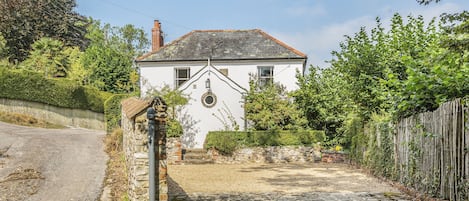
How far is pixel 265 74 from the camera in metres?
25.0

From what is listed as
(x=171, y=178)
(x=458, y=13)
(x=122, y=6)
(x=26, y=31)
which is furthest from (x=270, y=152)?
(x=26, y=31)

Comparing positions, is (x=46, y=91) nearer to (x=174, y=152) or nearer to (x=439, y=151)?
(x=174, y=152)

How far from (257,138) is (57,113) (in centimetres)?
1597

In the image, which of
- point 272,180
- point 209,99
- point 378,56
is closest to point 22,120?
point 209,99

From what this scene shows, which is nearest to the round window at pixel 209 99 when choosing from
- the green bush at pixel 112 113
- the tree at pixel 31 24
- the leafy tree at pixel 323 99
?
the leafy tree at pixel 323 99

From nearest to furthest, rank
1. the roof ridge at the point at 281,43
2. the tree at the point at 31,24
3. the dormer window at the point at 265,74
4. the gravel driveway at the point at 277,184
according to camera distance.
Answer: the gravel driveway at the point at 277,184
the dormer window at the point at 265,74
the roof ridge at the point at 281,43
the tree at the point at 31,24

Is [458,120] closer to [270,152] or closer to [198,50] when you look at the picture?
[270,152]

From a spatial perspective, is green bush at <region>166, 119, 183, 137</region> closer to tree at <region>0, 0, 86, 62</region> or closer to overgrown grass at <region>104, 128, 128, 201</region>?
overgrown grass at <region>104, 128, 128, 201</region>

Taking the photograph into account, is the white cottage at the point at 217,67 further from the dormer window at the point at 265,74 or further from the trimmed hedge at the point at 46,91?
the trimmed hedge at the point at 46,91

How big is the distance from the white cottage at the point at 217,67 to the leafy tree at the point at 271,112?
1090 millimetres

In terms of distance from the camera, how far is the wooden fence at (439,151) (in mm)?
7602

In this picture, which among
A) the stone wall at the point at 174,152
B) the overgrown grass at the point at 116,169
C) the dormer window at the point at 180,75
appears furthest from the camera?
the dormer window at the point at 180,75

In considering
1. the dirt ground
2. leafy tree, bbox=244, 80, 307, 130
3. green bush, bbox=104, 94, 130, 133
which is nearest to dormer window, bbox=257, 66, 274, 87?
leafy tree, bbox=244, 80, 307, 130

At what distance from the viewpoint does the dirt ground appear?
10688 mm
